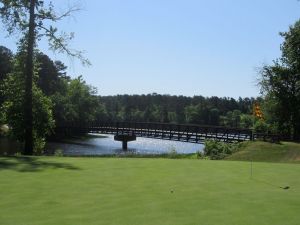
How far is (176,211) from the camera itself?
7.46 metres

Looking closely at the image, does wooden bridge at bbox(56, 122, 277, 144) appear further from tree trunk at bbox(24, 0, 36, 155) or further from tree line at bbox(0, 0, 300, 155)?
tree trunk at bbox(24, 0, 36, 155)

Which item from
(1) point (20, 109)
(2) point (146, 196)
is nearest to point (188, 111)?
(1) point (20, 109)

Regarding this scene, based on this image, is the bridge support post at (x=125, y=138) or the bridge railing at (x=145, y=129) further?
the bridge support post at (x=125, y=138)

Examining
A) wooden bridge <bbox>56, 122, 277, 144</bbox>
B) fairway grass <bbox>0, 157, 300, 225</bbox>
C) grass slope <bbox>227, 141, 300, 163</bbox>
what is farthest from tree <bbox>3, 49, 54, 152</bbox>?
wooden bridge <bbox>56, 122, 277, 144</bbox>

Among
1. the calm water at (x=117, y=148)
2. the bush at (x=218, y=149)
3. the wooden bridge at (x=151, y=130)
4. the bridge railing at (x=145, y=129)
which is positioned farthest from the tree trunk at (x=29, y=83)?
the bridge railing at (x=145, y=129)

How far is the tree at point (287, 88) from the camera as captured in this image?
49.1 metres

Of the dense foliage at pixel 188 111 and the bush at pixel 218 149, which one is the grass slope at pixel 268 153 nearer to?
the bush at pixel 218 149

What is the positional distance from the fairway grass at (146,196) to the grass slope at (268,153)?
1889 centimetres

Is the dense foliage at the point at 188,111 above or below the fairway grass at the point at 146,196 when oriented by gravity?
above

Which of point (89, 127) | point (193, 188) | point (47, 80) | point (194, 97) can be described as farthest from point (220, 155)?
point (194, 97)

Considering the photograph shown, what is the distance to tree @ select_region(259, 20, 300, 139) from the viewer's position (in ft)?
161

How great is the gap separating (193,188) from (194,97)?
189821 mm

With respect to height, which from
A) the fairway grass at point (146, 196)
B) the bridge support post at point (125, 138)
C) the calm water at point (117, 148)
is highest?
the fairway grass at point (146, 196)

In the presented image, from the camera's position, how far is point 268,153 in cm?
3353
